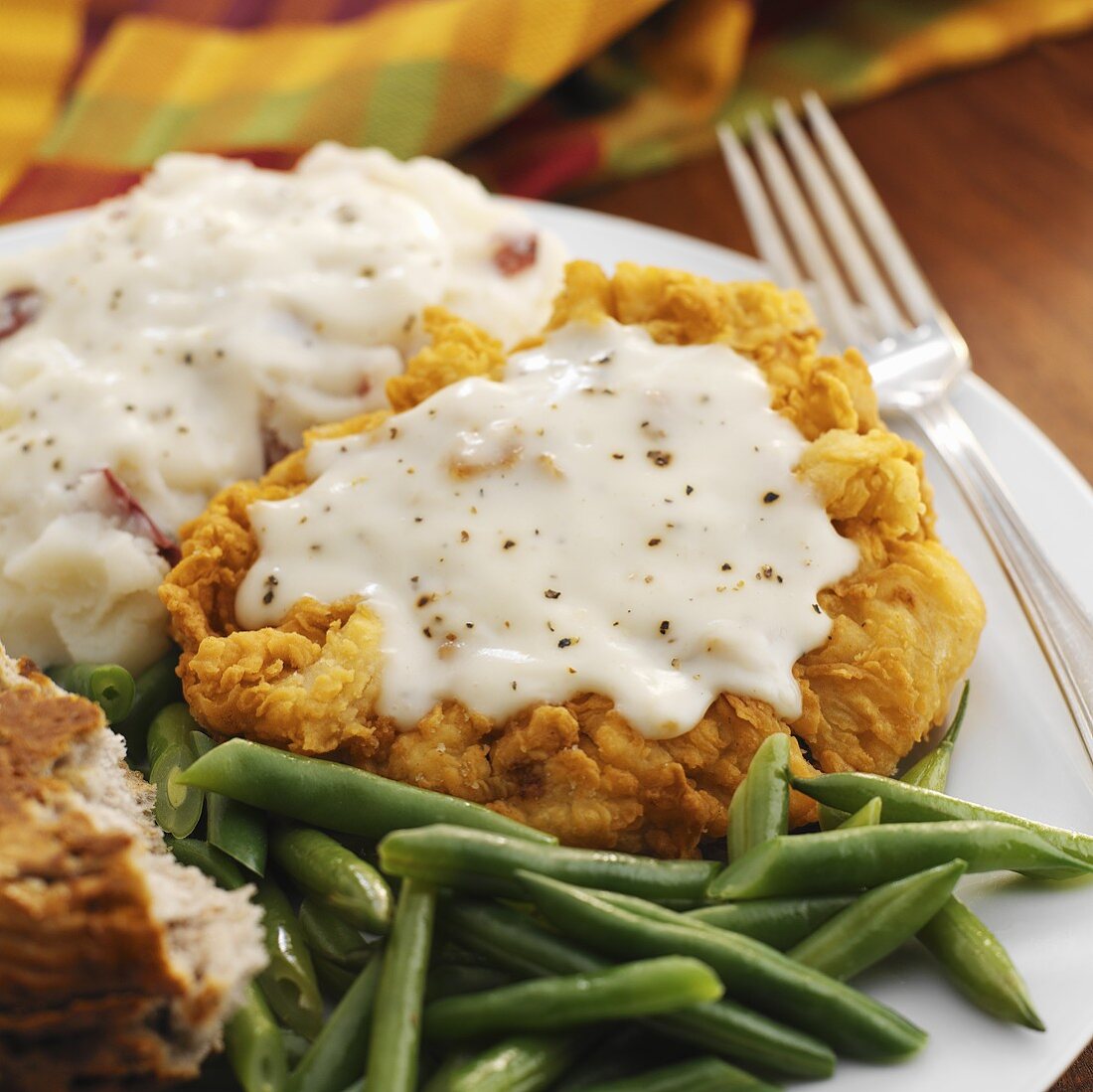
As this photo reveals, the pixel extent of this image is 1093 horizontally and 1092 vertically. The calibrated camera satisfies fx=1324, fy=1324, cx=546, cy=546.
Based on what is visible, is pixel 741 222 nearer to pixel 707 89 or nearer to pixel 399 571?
pixel 707 89

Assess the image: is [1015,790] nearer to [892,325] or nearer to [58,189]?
[892,325]

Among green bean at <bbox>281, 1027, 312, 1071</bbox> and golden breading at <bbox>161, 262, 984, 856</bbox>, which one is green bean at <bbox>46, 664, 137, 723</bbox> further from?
green bean at <bbox>281, 1027, 312, 1071</bbox>

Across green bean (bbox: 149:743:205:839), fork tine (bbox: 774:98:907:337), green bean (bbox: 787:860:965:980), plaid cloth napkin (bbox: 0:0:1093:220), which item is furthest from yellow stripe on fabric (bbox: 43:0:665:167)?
green bean (bbox: 787:860:965:980)

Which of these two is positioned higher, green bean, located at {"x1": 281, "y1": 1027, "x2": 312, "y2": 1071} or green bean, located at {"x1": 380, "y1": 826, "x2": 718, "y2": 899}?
green bean, located at {"x1": 380, "y1": 826, "x2": 718, "y2": 899}

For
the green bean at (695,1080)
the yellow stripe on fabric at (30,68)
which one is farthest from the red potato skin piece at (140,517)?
the yellow stripe on fabric at (30,68)

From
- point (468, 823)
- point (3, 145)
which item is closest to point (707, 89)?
point (3, 145)

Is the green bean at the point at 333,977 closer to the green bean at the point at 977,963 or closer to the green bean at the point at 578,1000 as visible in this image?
the green bean at the point at 578,1000
